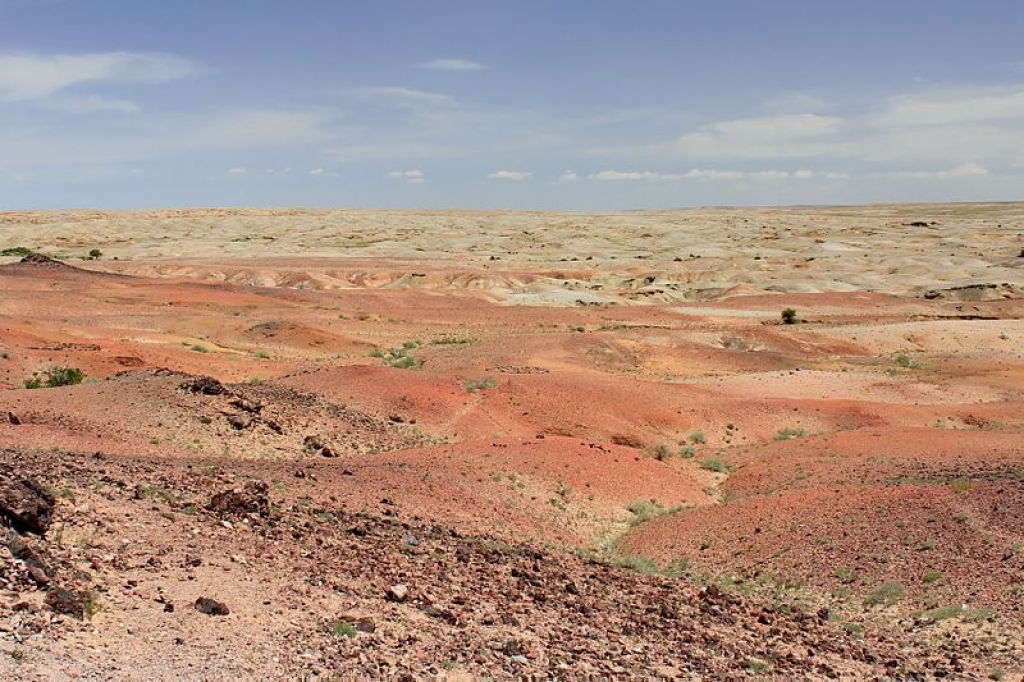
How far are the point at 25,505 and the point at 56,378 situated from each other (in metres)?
17.9

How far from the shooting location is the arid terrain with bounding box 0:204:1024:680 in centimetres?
1100

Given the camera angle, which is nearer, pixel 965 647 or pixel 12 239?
pixel 965 647

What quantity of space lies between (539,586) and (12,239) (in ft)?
346

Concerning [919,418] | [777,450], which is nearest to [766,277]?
[919,418]

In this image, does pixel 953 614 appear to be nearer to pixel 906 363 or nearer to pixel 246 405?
pixel 246 405

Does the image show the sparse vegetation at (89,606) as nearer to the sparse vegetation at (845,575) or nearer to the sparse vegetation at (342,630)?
the sparse vegetation at (342,630)

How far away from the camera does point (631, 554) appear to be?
1786 centimetres

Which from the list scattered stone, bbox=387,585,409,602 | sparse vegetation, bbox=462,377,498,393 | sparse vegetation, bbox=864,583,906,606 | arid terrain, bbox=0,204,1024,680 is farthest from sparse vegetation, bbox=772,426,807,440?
scattered stone, bbox=387,585,409,602

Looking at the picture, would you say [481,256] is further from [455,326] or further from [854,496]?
[854,496]

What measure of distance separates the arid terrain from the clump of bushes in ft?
1.19

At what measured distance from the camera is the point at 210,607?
10695 millimetres

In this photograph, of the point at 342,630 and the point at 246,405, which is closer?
the point at 342,630

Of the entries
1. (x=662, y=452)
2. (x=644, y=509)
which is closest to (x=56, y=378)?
(x=662, y=452)

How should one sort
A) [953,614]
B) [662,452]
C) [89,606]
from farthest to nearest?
[662,452] < [953,614] < [89,606]
